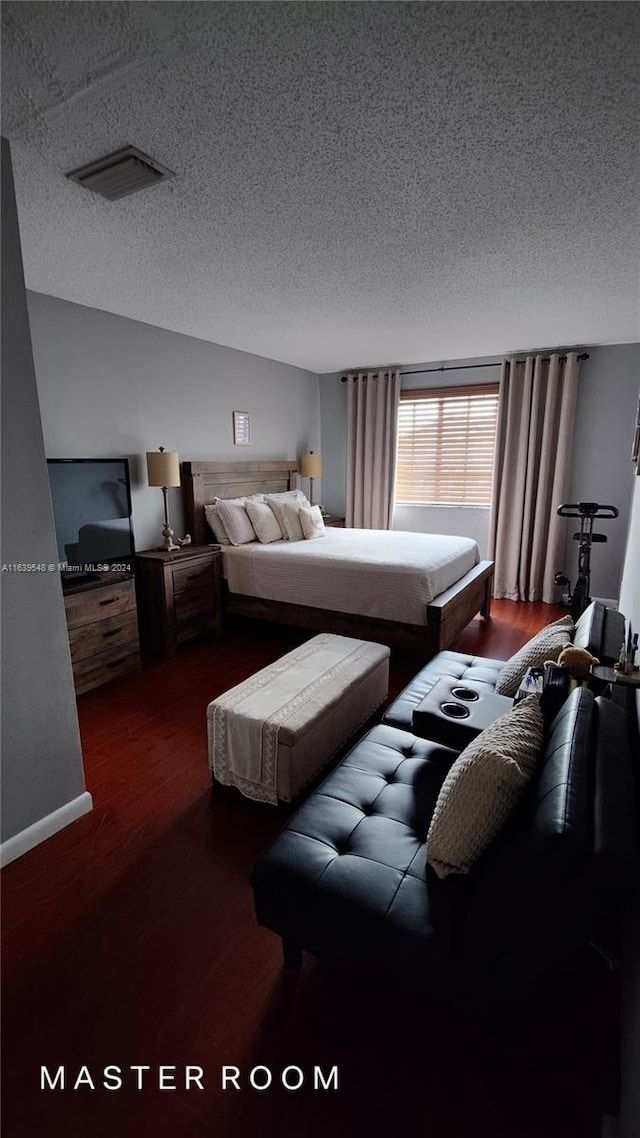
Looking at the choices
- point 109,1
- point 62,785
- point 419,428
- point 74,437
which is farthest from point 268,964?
point 419,428

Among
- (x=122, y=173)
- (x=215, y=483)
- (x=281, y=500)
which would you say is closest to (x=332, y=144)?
(x=122, y=173)

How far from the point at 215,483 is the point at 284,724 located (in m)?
2.91

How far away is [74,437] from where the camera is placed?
329 centimetres

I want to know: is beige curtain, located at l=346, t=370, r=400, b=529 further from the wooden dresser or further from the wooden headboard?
the wooden dresser

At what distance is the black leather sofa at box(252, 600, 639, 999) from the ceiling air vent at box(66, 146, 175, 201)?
2.11m

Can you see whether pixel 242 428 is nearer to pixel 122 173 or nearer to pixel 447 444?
pixel 447 444

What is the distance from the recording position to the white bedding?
3338 mm

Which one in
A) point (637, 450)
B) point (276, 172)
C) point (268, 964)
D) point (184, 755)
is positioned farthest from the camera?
point (637, 450)

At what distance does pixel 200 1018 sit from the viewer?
1288 mm

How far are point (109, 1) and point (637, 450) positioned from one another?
3.26 m

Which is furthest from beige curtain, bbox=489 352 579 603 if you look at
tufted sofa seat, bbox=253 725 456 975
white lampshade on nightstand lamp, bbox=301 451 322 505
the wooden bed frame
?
tufted sofa seat, bbox=253 725 456 975

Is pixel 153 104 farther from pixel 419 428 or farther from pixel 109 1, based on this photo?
pixel 419 428

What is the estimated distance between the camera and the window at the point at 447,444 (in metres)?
5.22

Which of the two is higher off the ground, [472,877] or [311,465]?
[311,465]
